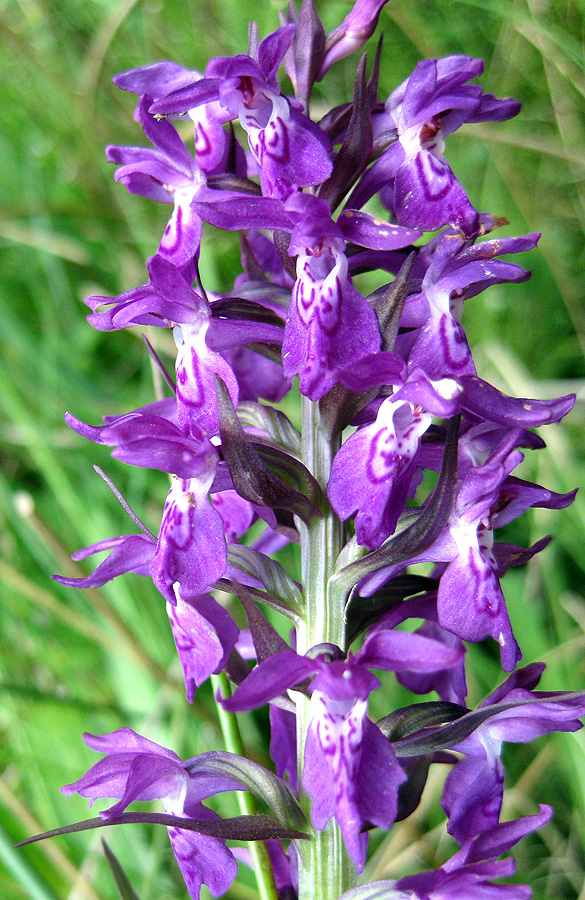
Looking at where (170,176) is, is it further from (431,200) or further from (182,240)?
(431,200)

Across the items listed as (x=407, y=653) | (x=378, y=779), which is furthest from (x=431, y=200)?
(x=378, y=779)

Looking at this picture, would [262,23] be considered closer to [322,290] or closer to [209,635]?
[322,290]

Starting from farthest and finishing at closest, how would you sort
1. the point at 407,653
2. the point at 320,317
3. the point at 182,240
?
the point at 182,240
the point at 320,317
the point at 407,653

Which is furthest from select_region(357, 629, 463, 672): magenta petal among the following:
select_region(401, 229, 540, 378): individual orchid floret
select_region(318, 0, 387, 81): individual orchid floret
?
select_region(318, 0, 387, 81): individual orchid floret

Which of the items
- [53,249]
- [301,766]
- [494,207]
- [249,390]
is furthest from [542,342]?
[301,766]

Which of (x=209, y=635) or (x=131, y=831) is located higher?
(x=209, y=635)

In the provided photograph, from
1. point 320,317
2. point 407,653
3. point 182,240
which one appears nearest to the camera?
point 407,653

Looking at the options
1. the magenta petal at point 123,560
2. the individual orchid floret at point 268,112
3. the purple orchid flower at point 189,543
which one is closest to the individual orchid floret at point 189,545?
the purple orchid flower at point 189,543
